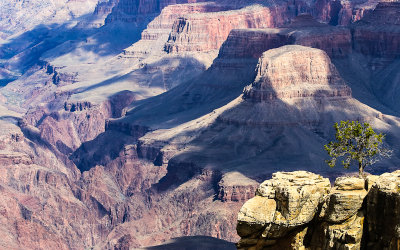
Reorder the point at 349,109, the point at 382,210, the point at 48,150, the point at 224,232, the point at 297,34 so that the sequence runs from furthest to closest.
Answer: the point at 48,150 < the point at 297,34 < the point at 349,109 < the point at 224,232 < the point at 382,210

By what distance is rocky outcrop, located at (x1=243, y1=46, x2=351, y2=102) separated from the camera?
154625 millimetres

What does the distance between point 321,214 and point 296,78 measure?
120m

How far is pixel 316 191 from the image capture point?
3678 centimetres

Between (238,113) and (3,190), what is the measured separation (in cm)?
4250

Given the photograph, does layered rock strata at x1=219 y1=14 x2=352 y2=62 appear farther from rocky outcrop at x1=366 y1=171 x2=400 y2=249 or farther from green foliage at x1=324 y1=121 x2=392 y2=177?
rocky outcrop at x1=366 y1=171 x2=400 y2=249

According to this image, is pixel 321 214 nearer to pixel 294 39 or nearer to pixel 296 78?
pixel 296 78

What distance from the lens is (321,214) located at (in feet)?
121

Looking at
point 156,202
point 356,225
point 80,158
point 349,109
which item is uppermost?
point 356,225

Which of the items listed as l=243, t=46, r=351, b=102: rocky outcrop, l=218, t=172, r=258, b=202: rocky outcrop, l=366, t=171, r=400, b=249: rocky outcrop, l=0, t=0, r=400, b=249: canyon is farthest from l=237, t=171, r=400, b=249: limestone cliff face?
l=243, t=46, r=351, b=102: rocky outcrop

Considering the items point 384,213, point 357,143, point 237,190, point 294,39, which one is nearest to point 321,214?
point 384,213

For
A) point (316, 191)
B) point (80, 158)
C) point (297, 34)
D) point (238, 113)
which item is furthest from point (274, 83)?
point (316, 191)

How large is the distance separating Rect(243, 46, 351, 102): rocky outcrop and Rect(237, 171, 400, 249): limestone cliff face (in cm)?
11684

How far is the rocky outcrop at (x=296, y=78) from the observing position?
507 ft

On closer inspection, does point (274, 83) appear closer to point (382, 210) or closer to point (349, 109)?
point (349, 109)
